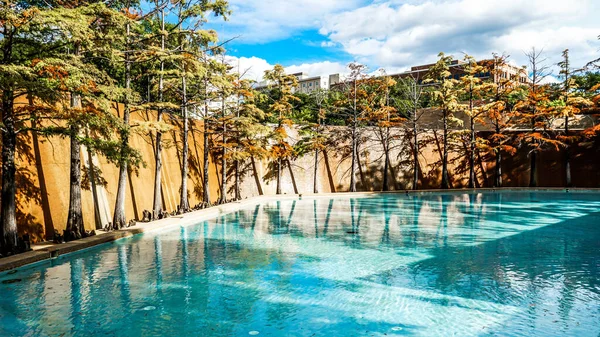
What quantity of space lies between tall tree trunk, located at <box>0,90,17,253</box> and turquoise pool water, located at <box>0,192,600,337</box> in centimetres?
85

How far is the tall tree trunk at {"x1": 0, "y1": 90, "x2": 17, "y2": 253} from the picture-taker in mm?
7488

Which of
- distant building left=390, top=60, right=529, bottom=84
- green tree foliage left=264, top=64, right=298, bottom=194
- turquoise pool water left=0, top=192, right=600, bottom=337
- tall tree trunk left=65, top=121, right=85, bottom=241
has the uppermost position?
distant building left=390, top=60, right=529, bottom=84

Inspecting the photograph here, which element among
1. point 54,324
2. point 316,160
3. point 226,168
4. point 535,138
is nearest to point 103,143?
point 54,324

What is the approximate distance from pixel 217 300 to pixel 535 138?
2476 centimetres

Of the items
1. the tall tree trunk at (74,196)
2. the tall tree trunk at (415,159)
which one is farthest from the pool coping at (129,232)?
the tall tree trunk at (415,159)

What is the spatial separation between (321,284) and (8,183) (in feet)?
20.7

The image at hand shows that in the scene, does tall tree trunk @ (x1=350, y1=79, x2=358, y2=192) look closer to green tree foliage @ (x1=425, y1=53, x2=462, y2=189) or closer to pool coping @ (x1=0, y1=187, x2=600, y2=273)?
pool coping @ (x1=0, y1=187, x2=600, y2=273)

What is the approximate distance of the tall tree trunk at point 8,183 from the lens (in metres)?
7.49

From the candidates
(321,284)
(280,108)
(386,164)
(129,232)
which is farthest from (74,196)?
(386,164)

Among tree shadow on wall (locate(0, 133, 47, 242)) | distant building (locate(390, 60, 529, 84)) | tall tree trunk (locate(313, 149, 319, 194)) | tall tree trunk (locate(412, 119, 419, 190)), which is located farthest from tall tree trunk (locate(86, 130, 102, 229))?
distant building (locate(390, 60, 529, 84))

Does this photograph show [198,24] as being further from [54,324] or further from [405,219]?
[54,324]

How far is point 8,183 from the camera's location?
24.8ft

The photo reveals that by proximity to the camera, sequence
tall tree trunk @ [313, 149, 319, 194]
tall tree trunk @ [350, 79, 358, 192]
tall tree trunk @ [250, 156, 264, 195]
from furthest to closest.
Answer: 1. tall tree trunk @ [350, 79, 358, 192]
2. tall tree trunk @ [313, 149, 319, 194]
3. tall tree trunk @ [250, 156, 264, 195]

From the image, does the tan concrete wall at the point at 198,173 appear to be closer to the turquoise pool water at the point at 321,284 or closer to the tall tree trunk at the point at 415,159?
the tall tree trunk at the point at 415,159
